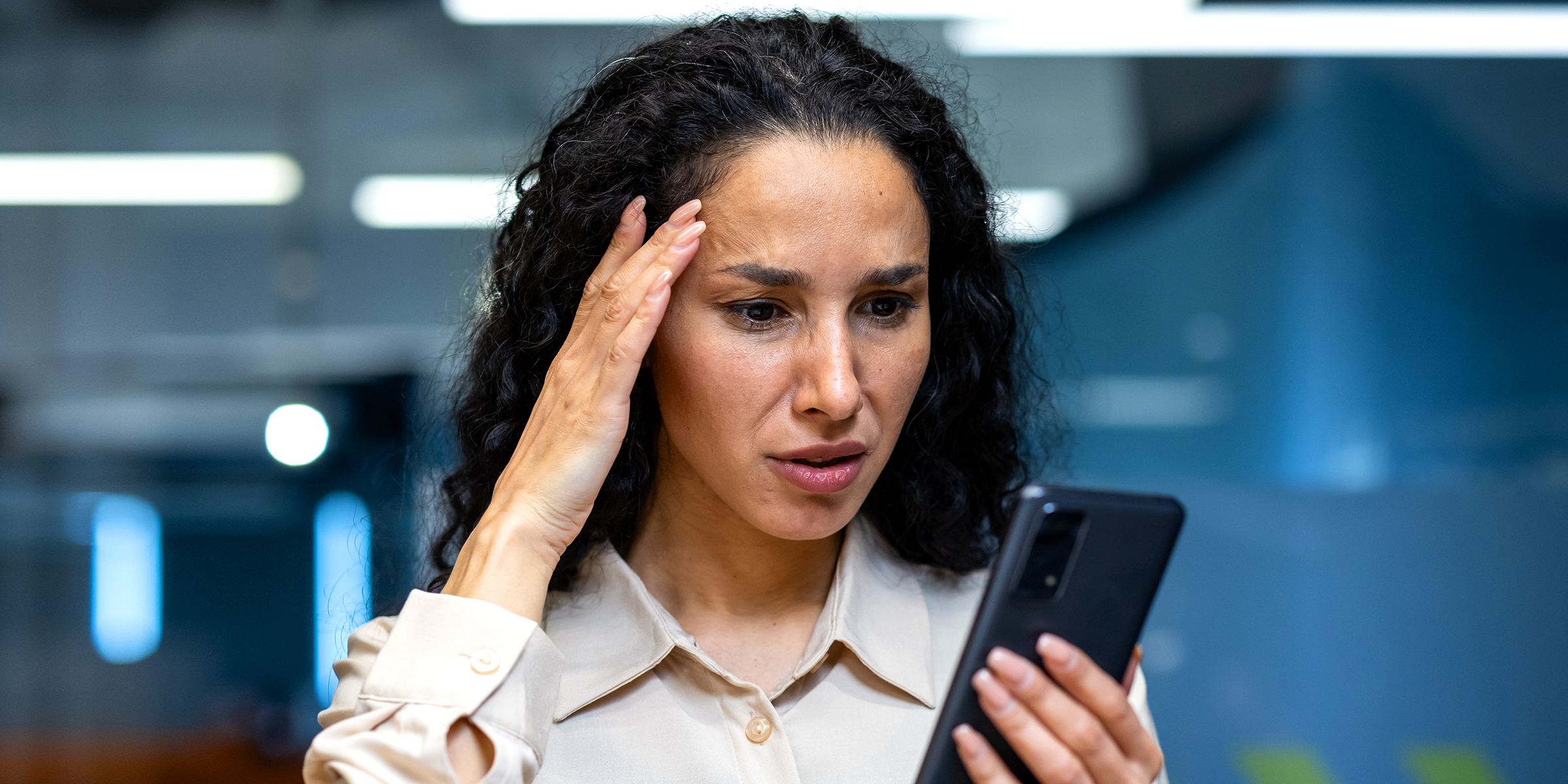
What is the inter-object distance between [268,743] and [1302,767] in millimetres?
2259

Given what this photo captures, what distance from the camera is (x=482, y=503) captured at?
4.50ft

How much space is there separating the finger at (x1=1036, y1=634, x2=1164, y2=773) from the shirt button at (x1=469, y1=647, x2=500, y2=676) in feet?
1.40

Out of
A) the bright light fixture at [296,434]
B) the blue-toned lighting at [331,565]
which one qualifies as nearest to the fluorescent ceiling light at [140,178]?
the bright light fixture at [296,434]

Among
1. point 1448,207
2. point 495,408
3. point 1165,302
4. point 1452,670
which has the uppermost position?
point 1448,207

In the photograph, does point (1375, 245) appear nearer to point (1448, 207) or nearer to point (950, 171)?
point (1448, 207)

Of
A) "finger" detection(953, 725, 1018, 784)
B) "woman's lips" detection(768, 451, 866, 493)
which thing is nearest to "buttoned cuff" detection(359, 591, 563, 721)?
"woman's lips" detection(768, 451, 866, 493)

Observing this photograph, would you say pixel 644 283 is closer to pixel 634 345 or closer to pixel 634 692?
pixel 634 345

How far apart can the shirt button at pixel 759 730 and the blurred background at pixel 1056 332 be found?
1.72 meters

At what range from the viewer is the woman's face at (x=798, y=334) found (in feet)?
3.65

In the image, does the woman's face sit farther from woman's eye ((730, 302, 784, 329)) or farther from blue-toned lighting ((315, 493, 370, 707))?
blue-toned lighting ((315, 493, 370, 707))

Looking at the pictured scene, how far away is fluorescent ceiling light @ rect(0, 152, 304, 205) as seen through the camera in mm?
2793

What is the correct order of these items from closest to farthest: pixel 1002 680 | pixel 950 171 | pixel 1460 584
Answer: pixel 1002 680, pixel 950 171, pixel 1460 584

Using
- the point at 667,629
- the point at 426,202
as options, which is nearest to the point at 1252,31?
the point at 426,202

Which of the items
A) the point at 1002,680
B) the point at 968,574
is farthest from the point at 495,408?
the point at 1002,680
